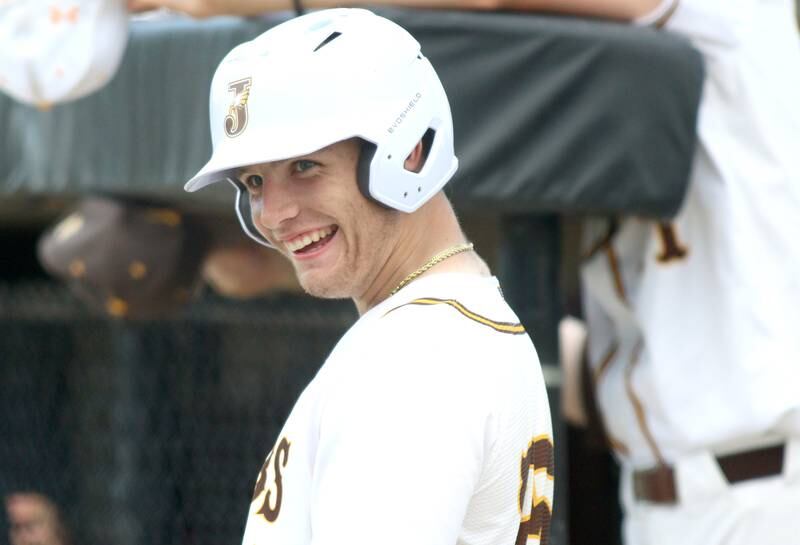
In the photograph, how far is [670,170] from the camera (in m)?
3.45

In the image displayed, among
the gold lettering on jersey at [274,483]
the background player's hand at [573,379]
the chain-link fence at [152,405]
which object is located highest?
the gold lettering on jersey at [274,483]

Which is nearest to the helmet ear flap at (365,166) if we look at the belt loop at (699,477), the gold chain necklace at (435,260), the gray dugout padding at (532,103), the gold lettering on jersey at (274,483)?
the gold chain necklace at (435,260)

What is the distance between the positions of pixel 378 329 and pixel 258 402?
5.16 m

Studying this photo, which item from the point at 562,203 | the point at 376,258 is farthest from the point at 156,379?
the point at 376,258

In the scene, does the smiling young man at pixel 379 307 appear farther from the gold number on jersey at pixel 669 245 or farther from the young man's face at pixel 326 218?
the gold number on jersey at pixel 669 245

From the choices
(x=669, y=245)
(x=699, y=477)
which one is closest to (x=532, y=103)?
(x=669, y=245)

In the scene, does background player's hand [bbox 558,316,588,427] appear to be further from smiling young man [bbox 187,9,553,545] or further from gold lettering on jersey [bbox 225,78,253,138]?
gold lettering on jersey [bbox 225,78,253,138]

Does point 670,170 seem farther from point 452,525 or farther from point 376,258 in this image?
point 452,525

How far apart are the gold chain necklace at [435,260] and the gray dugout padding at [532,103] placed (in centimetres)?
119

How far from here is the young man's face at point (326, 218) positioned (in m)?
1.87

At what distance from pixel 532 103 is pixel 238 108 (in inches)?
62.4

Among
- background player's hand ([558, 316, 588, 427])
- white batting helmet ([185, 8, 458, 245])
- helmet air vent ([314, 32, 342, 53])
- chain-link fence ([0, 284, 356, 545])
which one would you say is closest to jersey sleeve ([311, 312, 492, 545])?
white batting helmet ([185, 8, 458, 245])

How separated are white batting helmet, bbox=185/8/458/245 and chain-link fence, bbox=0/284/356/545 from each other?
151 inches

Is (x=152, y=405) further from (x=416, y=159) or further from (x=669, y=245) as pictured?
(x=416, y=159)
